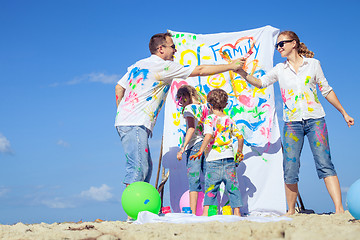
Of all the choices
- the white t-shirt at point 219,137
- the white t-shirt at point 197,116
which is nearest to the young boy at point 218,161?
the white t-shirt at point 219,137

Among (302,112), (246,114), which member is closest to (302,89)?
(302,112)

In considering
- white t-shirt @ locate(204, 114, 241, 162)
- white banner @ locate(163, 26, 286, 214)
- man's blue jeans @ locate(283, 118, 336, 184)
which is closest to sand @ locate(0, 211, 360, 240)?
man's blue jeans @ locate(283, 118, 336, 184)

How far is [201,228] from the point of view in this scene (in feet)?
10.5

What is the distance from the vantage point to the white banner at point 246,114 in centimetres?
536

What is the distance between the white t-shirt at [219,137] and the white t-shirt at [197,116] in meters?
0.17

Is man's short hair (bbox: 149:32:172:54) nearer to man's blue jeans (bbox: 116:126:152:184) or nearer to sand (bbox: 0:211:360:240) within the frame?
man's blue jeans (bbox: 116:126:152:184)

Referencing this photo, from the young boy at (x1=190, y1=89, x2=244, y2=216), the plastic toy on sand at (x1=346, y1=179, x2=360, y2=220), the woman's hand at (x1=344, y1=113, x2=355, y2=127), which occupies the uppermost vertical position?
the woman's hand at (x1=344, y1=113, x2=355, y2=127)

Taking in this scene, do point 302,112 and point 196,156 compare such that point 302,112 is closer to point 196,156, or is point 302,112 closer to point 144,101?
point 196,156

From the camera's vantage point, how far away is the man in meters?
4.32

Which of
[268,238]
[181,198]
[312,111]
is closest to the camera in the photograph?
[268,238]

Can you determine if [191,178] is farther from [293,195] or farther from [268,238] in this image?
[268,238]

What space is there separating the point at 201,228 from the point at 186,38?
3452 millimetres

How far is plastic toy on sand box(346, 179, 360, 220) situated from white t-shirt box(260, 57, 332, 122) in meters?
1.11

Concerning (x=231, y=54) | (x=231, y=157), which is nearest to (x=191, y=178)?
(x=231, y=157)
